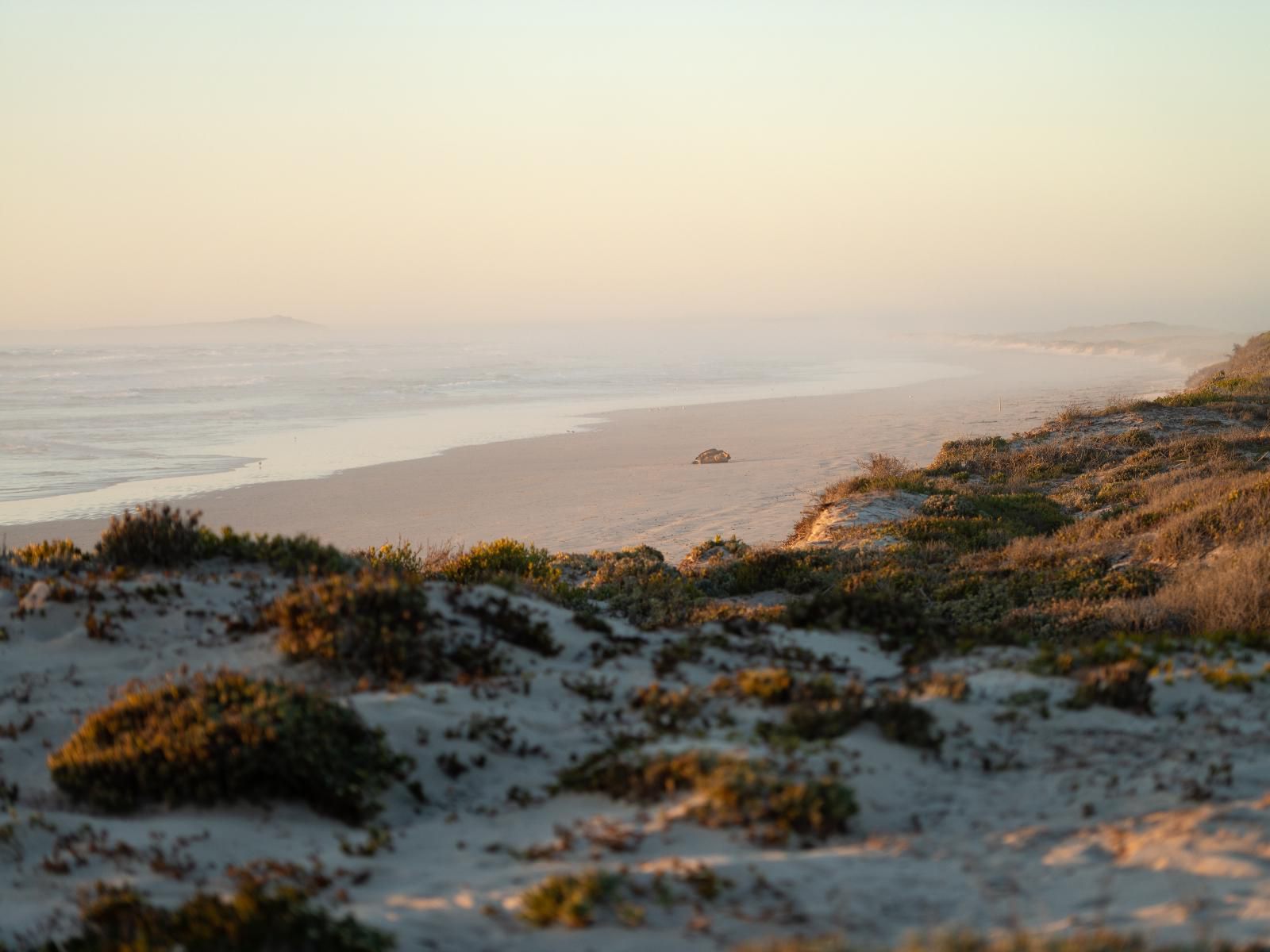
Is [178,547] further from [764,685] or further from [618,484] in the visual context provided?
[618,484]

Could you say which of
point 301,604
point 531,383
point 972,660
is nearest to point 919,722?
point 972,660

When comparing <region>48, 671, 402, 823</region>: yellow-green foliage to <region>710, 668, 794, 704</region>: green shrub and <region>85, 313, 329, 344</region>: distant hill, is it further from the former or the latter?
<region>85, 313, 329, 344</region>: distant hill

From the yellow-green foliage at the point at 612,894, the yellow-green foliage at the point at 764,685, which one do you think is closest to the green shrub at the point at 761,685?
the yellow-green foliage at the point at 764,685

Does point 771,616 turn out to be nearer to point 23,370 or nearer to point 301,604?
point 301,604

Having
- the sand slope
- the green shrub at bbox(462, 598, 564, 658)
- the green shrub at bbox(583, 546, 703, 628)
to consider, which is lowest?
the green shrub at bbox(583, 546, 703, 628)

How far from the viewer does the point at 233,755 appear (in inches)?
210

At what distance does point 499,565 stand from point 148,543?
487 centimetres

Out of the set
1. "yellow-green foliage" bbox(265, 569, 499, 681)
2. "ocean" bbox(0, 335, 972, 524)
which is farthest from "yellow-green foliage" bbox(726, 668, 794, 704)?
"ocean" bbox(0, 335, 972, 524)

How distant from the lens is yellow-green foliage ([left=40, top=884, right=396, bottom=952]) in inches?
151

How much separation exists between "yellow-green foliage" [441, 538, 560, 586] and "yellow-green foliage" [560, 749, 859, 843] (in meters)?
6.56

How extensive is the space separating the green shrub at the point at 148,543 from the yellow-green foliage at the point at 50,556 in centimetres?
29

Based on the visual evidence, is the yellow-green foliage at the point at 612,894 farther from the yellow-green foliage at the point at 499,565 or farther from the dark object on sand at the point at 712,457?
the dark object on sand at the point at 712,457

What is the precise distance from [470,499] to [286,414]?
23.5m

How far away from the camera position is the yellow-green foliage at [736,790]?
484cm
